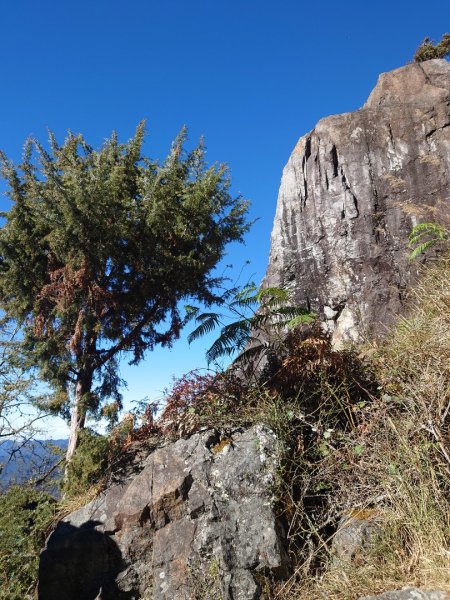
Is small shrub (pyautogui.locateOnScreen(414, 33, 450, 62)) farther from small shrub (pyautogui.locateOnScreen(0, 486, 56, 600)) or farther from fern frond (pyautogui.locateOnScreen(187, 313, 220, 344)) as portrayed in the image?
small shrub (pyautogui.locateOnScreen(0, 486, 56, 600))

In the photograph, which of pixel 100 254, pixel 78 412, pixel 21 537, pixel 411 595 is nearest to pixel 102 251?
pixel 100 254

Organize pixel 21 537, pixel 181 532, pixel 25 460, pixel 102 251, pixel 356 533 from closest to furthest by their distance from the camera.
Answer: pixel 356 533, pixel 181 532, pixel 21 537, pixel 102 251, pixel 25 460

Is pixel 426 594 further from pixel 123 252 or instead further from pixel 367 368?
pixel 123 252

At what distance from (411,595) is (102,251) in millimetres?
6449

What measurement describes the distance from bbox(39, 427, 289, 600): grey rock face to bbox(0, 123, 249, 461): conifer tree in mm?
2481

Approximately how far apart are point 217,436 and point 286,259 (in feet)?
16.6

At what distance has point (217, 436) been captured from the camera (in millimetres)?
5242

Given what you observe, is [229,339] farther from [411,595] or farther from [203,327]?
[411,595]

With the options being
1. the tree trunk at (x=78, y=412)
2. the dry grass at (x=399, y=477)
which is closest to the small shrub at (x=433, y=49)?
the dry grass at (x=399, y=477)

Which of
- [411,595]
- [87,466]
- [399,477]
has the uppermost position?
[87,466]

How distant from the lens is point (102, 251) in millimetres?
7402

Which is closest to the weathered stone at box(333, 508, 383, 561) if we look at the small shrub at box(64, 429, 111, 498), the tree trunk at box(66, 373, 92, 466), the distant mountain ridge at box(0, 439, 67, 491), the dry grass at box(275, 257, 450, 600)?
the dry grass at box(275, 257, 450, 600)

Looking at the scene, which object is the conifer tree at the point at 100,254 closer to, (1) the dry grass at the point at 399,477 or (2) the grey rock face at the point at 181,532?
(2) the grey rock face at the point at 181,532

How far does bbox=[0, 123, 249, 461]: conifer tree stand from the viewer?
7.37 m
